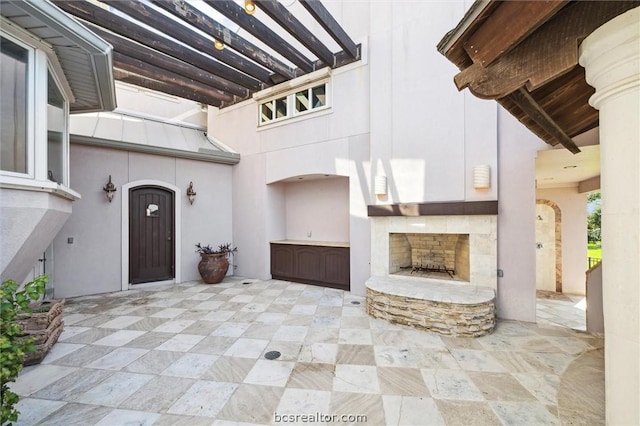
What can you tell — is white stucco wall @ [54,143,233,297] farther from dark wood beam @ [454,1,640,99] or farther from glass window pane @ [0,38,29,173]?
dark wood beam @ [454,1,640,99]

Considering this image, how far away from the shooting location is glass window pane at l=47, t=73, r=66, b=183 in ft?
9.87

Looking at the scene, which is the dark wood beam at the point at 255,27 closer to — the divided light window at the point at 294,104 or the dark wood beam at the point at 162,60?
the divided light window at the point at 294,104

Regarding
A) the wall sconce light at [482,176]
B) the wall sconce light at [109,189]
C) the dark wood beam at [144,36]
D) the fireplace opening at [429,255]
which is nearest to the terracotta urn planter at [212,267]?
the wall sconce light at [109,189]

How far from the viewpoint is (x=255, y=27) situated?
4.26 m

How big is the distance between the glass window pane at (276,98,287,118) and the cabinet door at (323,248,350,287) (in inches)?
137

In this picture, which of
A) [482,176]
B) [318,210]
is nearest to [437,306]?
[482,176]

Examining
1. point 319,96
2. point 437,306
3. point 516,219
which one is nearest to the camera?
point 437,306

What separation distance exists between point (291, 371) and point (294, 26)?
4.94 m

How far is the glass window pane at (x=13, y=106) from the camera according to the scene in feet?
7.67

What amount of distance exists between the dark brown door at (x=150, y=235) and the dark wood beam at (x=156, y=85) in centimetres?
236

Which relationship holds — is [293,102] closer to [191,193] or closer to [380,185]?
[380,185]

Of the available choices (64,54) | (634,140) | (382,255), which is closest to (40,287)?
(64,54)

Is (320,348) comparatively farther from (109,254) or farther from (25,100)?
(109,254)

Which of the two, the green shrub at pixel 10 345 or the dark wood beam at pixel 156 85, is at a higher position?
the dark wood beam at pixel 156 85
